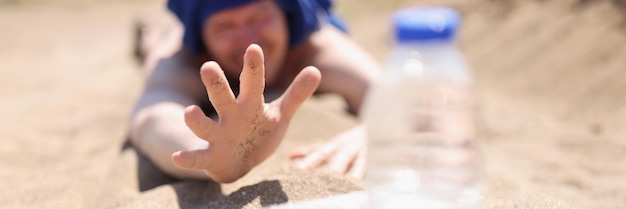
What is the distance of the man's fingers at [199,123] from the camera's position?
3.67 ft

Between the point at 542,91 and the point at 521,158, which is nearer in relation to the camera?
the point at 521,158

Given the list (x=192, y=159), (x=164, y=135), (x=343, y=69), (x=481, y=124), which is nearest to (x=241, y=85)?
(x=192, y=159)

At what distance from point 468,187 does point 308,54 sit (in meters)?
1.14

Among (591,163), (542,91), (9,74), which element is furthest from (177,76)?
(9,74)

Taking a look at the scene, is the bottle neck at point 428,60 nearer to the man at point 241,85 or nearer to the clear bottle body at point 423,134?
the clear bottle body at point 423,134

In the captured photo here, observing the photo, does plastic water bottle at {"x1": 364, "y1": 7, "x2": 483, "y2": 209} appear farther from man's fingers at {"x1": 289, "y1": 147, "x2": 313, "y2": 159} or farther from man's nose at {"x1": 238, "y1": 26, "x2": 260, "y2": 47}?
man's nose at {"x1": 238, "y1": 26, "x2": 260, "y2": 47}

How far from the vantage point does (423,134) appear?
1.22 metres

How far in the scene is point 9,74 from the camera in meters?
3.77

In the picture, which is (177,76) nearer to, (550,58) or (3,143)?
(3,143)

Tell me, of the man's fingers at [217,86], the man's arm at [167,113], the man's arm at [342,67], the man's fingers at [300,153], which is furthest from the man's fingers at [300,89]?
the man's arm at [342,67]

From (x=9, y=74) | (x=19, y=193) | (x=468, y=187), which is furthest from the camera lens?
(x=9, y=74)

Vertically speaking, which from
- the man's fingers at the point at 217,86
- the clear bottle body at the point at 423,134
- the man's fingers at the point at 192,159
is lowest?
the man's fingers at the point at 192,159

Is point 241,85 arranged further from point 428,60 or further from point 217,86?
point 428,60

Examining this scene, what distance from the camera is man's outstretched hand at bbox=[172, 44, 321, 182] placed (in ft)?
3.68
